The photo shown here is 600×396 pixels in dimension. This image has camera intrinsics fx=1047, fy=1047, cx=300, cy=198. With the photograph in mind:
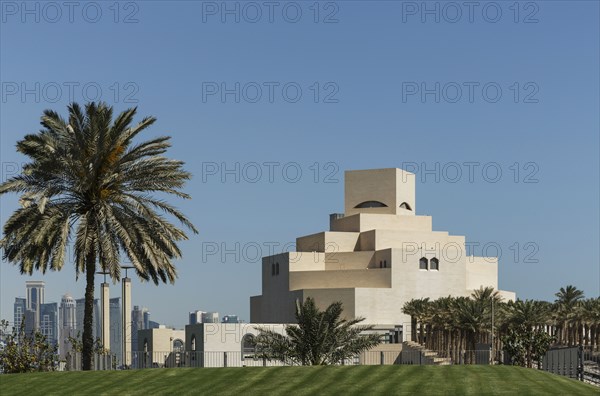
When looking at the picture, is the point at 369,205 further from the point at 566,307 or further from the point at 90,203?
the point at 90,203

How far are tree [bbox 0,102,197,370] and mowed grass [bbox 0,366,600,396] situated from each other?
18.7 ft

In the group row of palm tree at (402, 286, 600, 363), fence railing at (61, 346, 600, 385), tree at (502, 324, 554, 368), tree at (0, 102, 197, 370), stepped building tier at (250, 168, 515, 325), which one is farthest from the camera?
stepped building tier at (250, 168, 515, 325)

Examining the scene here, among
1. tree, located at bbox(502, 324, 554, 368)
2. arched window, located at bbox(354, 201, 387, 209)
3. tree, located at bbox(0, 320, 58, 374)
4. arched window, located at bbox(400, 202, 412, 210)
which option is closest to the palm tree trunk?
tree, located at bbox(0, 320, 58, 374)

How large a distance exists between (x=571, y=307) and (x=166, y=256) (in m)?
60.8

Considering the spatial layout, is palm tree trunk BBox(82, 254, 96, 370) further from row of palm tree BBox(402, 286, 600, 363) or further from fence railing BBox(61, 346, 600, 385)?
row of palm tree BBox(402, 286, 600, 363)

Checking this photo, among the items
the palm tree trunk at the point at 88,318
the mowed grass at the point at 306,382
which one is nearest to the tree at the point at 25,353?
the palm tree trunk at the point at 88,318

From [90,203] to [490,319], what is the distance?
5080 cm

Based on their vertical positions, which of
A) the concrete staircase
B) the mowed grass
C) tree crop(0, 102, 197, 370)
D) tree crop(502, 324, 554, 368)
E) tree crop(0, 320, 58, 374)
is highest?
tree crop(0, 102, 197, 370)

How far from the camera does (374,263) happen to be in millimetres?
103188

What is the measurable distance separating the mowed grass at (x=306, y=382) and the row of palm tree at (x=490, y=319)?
45875 millimetres

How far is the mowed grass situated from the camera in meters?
32.0

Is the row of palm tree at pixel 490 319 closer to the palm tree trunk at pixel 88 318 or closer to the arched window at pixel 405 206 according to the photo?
the arched window at pixel 405 206

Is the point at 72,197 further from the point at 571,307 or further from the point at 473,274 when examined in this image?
the point at 473,274

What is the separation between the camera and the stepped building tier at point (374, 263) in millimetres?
98562
